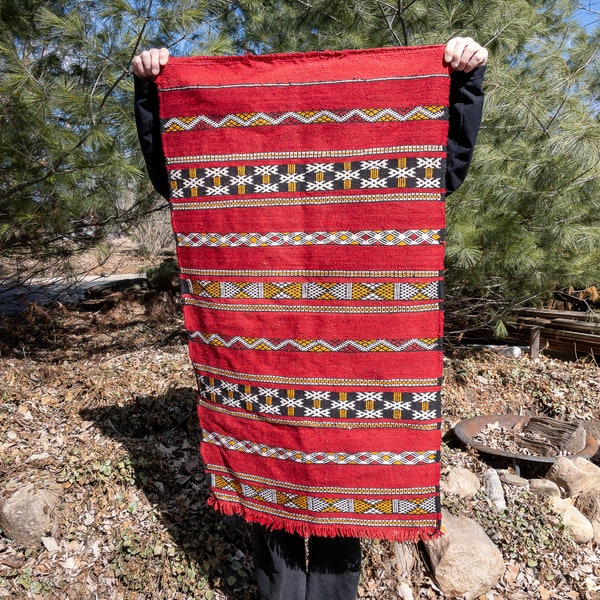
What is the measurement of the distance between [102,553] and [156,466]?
1.70 feet

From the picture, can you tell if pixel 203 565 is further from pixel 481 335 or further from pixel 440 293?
pixel 481 335

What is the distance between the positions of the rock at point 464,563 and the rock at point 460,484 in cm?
40

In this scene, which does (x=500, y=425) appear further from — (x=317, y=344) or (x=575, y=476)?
(x=317, y=344)

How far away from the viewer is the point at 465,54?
4.79ft

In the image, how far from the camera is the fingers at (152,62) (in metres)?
1.61

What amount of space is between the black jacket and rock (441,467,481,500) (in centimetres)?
191

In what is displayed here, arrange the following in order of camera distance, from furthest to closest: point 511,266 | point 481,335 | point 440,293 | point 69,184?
point 481,335, point 511,266, point 69,184, point 440,293

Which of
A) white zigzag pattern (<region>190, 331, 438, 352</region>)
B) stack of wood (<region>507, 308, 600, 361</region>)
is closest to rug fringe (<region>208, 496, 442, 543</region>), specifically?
white zigzag pattern (<region>190, 331, 438, 352</region>)

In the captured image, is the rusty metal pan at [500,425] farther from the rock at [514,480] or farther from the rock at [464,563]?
the rock at [464,563]

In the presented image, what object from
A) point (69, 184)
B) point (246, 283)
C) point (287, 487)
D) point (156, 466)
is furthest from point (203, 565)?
point (69, 184)

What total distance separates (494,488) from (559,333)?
9.15 feet

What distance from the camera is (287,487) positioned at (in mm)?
1767

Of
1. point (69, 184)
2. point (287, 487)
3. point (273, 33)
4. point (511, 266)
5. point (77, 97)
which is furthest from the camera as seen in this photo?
point (273, 33)

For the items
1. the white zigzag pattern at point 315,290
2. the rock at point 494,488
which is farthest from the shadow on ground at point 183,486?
the rock at point 494,488
